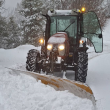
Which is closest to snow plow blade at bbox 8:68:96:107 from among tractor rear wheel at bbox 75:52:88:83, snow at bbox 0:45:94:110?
snow at bbox 0:45:94:110

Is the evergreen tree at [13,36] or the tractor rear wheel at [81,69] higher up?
the evergreen tree at [13,36]

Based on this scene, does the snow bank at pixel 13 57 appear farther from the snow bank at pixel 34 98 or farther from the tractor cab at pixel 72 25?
the snow bank at pixel 34 98

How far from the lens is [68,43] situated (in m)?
5.85

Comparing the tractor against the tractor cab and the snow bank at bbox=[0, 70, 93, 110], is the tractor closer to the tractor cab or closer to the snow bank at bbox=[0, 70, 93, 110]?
the tractor cab

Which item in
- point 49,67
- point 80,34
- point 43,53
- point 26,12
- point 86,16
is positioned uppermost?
point 26,12

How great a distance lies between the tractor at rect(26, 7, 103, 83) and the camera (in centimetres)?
528

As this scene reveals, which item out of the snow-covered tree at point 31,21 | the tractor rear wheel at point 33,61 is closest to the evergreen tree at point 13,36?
the snow-covered tree at point 31,21

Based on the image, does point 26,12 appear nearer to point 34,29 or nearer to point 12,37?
point 34,29

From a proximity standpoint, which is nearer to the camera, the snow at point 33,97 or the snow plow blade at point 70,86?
the snow at point 33,97

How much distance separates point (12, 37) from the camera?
25734 mm

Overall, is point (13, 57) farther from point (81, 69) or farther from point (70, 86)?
point (70, 86)

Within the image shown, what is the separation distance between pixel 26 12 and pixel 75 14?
1676 centimetres

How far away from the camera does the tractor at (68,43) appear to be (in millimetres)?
5277

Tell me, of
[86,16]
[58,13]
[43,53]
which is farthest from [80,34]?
[43,53]
